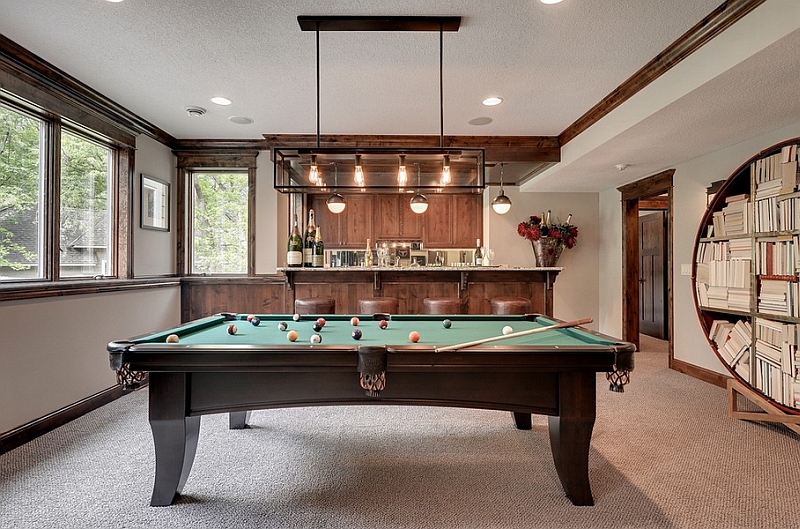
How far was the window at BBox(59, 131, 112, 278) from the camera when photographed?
11.4 feet

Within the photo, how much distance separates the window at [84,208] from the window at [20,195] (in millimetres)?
258

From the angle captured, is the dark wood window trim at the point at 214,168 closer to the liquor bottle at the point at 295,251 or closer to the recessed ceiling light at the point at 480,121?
the liquor bottle at the point at 295,251

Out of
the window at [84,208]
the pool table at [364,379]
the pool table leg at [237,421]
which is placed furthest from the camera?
the window at [84,208]

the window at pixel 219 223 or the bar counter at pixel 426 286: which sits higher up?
the window at pixel 219 223

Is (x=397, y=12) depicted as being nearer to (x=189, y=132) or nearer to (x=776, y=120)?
(x=776, y=120)

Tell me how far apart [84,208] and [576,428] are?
4090 millimetres

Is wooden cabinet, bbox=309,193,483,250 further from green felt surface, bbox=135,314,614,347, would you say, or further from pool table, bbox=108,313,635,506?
pool table, bbox=108,313,635,506

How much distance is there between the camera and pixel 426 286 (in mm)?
4645

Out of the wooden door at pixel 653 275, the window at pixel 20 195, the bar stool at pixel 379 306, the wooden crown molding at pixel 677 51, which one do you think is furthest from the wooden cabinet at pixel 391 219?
the window at pixel 20 195

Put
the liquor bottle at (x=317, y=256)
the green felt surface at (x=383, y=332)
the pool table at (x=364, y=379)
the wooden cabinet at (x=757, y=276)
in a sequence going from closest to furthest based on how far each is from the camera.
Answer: the pool table at (x=364, y=379) < the green felt surface at (x=383, y=332) < the wooden cabinet at (x=757, y=276) < the liquor bottle at (x=317, y=256)

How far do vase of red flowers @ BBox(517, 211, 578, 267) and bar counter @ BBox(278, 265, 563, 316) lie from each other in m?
1.39

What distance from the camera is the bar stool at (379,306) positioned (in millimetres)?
4277

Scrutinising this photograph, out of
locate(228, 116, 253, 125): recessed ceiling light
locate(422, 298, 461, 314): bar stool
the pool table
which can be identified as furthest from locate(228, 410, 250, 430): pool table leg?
locate(228, 116, 253, 125): recessed ceiling light

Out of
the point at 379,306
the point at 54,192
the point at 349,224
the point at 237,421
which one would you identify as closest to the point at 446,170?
the point at 379,306
